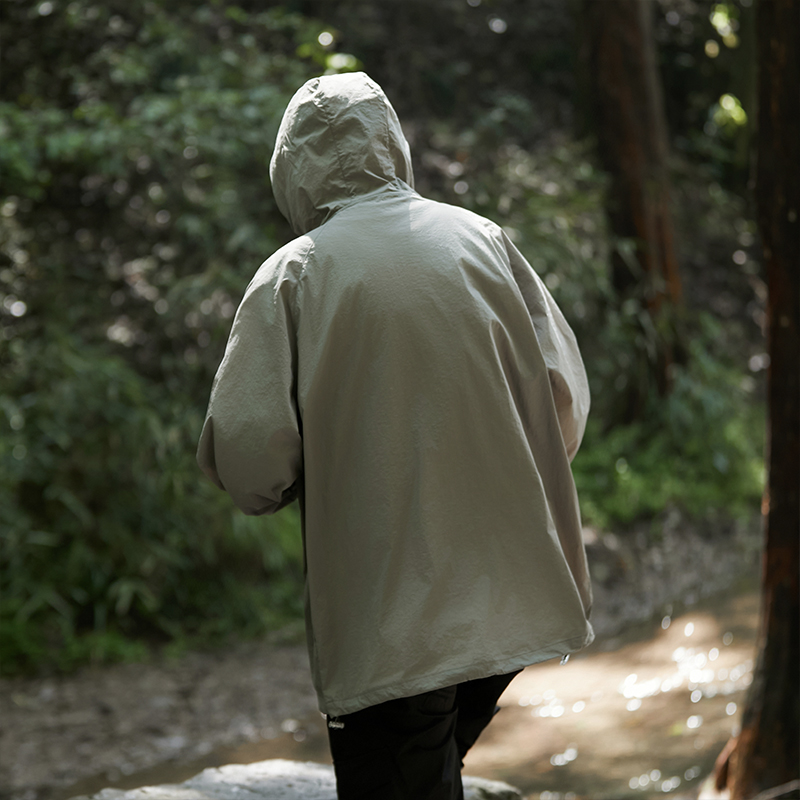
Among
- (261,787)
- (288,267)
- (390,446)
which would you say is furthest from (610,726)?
(288,267)

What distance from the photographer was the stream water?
3.63m

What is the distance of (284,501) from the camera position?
6.48ft

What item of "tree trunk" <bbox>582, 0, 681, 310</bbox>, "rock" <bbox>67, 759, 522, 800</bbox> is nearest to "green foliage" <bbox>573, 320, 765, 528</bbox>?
"tree trunk" <bbox>582, 0, 681, 310</bbox>

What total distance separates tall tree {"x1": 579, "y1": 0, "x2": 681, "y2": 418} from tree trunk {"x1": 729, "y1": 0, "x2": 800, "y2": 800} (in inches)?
151

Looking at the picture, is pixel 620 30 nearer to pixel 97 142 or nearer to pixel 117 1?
pixel 117 1

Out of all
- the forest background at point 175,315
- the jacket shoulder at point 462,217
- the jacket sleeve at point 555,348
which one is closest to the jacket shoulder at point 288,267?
the jacket shoulder at point 462,217

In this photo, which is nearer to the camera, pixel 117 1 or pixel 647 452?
pixel 117 1

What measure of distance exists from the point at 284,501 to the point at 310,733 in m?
2.51

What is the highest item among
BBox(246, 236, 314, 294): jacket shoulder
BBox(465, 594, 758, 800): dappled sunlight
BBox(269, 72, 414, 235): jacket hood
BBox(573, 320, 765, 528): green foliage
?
BBox(269, 72, 414, 235): jacket hood

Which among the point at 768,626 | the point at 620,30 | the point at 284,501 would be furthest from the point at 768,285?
the point at 620,30

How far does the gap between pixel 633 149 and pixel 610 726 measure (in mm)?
4393

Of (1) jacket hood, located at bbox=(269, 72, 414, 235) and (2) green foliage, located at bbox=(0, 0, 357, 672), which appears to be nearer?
(1) jacket hood, located at bbox=(269, 72, 414, 235)

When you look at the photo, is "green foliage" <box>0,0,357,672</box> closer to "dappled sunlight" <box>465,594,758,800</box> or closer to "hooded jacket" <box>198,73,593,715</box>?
"dappled sunlight" <box>465,594,758,800</box>

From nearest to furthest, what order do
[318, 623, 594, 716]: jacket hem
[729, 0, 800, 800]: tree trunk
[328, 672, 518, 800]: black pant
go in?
1. [318, 623, 594, 716]: jacket hem
2. [328, 672, 518, 800]: black pant
3. [729, 0, 800, 800]: tree trunk
